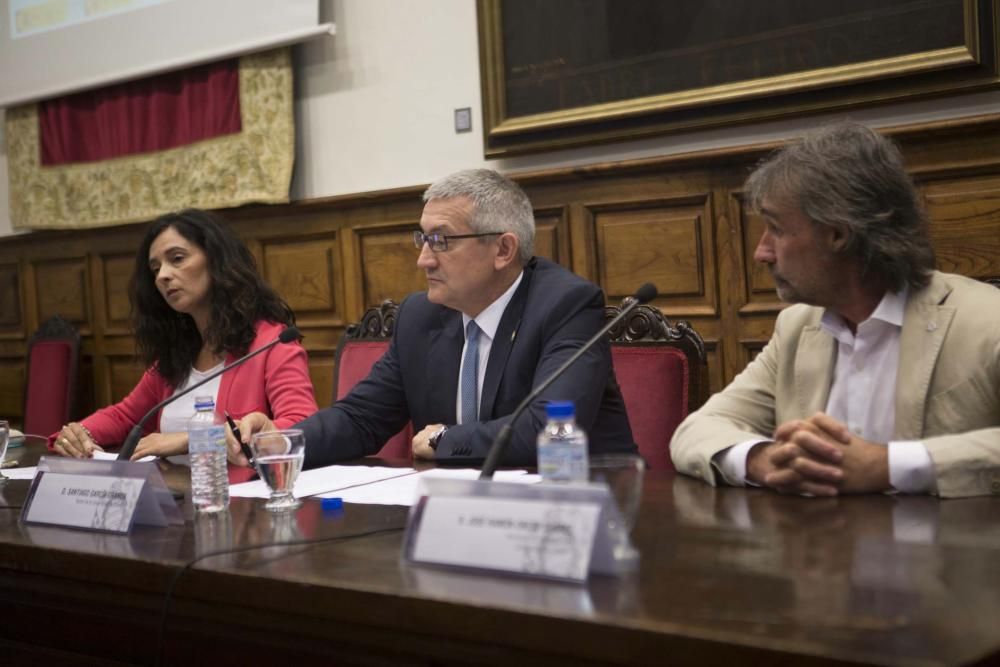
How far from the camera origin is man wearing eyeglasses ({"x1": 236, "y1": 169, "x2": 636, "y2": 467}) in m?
2.33

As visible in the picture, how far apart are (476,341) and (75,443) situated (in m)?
0.96

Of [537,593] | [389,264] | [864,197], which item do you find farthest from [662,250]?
[537,593]

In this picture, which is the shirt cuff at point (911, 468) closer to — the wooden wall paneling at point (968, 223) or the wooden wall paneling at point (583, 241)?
the wooden wall paneling at point (968, 223)

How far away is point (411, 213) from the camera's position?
4.32m

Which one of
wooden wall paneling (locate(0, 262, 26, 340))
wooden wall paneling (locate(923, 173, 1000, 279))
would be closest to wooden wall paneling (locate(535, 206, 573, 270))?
wooden wall paneling (locate(923, 173, 1000, 279))

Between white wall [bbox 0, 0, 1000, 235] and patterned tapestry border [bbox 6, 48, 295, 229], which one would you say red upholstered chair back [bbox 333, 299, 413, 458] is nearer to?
white wall [bbox 0, 0, 1000, 235]

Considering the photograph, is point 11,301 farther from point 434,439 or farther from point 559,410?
point 559,410

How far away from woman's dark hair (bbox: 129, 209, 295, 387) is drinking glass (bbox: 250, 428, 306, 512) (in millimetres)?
1260

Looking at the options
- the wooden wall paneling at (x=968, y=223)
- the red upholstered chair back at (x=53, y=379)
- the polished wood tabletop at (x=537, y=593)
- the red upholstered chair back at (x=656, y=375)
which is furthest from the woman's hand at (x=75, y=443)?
the red upholstered chair back at (x=53, y=379)

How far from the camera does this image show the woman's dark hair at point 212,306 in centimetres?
296

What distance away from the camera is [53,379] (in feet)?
16.6

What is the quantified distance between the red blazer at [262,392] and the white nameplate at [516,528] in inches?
59.4

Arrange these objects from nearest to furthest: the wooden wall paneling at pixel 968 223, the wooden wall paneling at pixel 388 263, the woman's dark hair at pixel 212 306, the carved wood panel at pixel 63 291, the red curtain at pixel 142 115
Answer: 1. the woman's dark hair at pixel 212 306
2. the wooden wall paneling at pixel 968 223
3. the wooden wall paneling at pixel 388 263
4. the red curtain at pixel 142 115
5. the carved wood panel at pixel 63 291

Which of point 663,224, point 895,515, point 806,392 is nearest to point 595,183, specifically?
point 663,224
